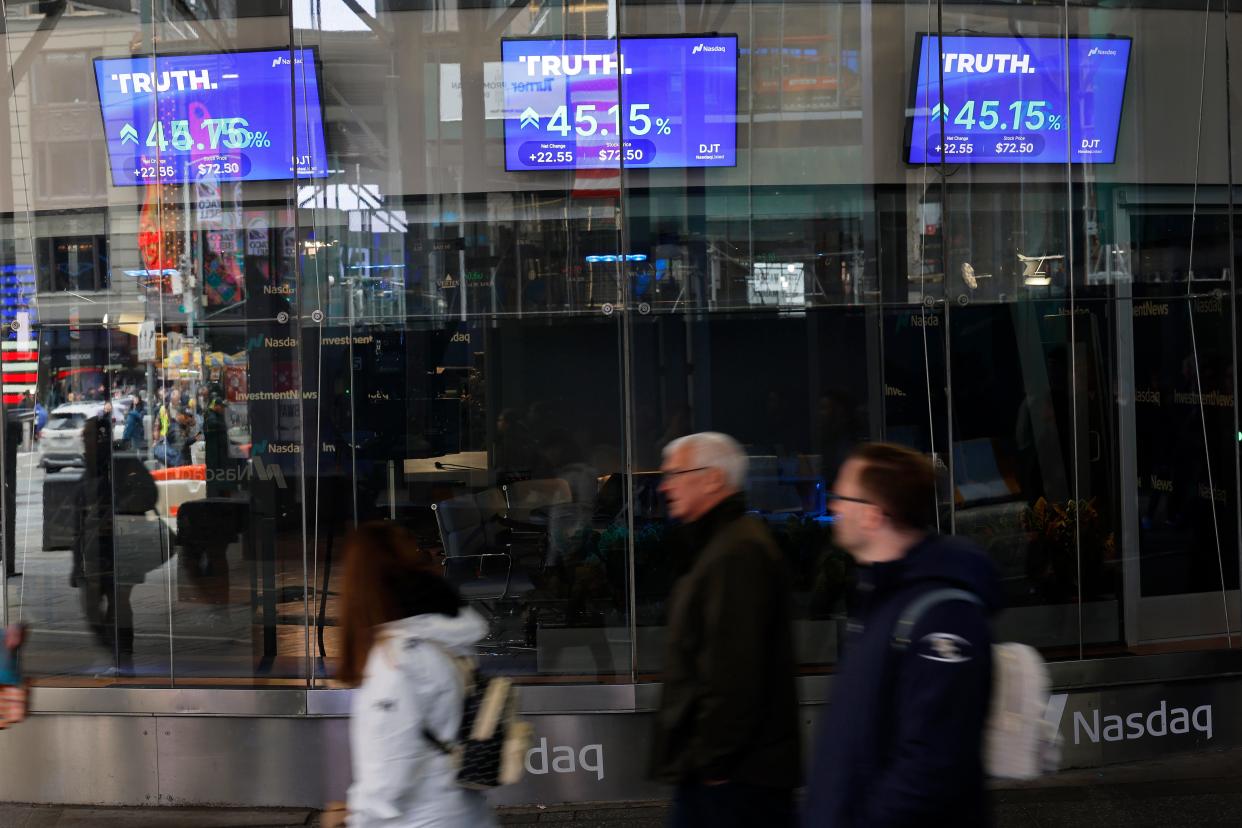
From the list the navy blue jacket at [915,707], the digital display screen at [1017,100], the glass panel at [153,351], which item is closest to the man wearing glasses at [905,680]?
the navy blue jacket at [915,707]

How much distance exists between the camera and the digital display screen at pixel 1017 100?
7.10m

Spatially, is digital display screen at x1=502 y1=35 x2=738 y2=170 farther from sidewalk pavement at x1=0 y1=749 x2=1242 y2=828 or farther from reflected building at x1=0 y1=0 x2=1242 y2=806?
sidewalk pavement at x1=0 y1=749 x2=1242 y2=828

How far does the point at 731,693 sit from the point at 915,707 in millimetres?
872

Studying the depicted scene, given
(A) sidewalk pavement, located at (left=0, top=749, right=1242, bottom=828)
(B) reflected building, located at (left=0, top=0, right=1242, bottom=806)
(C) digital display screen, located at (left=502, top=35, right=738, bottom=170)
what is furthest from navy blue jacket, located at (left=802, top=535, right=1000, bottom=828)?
(C) digital display screen, located at (left=502, top=35, right=738, bottom=170)

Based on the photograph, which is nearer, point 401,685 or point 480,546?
point 401,685

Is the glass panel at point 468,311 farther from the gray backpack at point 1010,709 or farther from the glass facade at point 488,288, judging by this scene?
the gray backpack at point 1010,709

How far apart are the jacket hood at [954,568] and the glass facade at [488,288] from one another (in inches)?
173

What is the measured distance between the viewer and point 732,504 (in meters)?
3.43

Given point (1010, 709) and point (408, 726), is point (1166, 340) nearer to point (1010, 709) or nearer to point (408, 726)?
point (1010, 709)

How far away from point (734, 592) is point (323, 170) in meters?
4.53

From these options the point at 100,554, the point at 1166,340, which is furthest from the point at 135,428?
the point at 1166,340

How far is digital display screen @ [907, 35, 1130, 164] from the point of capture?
7098mm

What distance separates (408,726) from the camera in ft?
10.1

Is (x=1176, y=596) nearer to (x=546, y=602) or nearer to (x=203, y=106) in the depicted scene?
(x=546, y=602)
